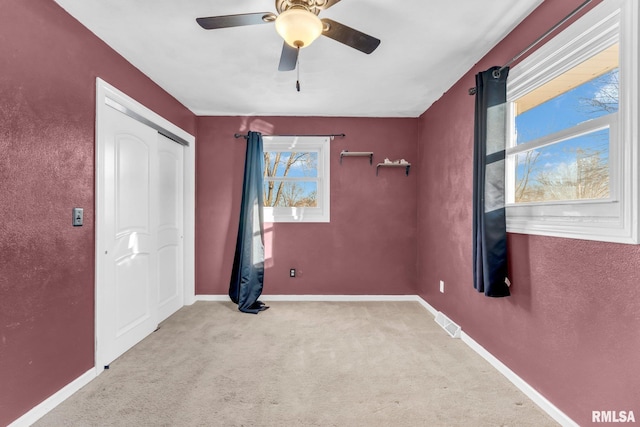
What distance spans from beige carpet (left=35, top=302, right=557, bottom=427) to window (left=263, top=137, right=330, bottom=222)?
1470 mm

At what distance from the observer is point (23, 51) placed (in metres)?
1.64

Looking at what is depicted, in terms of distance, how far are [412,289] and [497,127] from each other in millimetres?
2491

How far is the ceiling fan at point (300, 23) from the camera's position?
143cm

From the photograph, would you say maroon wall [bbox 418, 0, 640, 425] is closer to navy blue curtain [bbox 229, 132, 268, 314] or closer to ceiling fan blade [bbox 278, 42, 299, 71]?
ceiling fan blade [bbox 278, 42, 299, 71]

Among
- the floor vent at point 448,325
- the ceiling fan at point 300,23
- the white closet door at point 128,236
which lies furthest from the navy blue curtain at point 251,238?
the ceiling fan at point 300,23

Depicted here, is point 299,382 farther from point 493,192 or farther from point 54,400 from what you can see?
point 493,192

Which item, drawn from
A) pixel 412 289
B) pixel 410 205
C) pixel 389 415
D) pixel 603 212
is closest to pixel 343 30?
pixel 603 212

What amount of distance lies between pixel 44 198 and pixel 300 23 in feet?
5.74

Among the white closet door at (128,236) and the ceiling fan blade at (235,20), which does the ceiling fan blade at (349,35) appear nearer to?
the ceiling fan blade at (235,20)

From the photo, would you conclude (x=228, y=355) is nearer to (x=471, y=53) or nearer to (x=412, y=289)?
(x=412, y=289)

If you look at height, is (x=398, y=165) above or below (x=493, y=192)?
above

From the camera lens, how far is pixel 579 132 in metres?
1.59

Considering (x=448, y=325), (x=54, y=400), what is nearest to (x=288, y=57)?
(x=54, y=400)

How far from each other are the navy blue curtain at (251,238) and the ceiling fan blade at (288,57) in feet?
6.13
